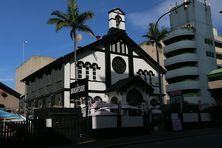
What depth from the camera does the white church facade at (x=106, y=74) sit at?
114 feet

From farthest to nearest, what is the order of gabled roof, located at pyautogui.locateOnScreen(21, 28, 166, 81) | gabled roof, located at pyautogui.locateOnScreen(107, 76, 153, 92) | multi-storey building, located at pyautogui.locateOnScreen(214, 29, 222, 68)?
1. multi-storey building, located at pyautogui.locateOnScreen(214, 29, 222, 68)
2. gabled roof, located at pyautogui.locateOnScreen(107, 76, 153, 92)
3. gabled roof, located at pyautogui.locateOnScreen(21, 28, 166, 81)

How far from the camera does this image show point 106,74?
3762 cm

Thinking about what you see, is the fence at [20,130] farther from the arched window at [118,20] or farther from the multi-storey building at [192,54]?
the multi-storey building at [192,54]

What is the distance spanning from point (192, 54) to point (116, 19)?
26779mm

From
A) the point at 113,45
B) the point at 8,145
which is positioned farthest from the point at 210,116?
the point at 8,145

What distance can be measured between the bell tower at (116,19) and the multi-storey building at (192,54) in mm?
24845

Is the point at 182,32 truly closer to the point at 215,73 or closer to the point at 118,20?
the point at 215,73

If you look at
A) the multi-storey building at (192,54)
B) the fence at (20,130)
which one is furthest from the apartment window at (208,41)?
the fence at (20,130)

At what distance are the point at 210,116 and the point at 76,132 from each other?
1733cm

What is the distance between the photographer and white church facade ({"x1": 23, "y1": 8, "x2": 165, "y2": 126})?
3488 cm

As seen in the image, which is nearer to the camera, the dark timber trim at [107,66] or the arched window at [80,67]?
the arched window at [80,67]

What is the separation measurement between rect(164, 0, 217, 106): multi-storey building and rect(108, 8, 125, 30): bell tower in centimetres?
2484

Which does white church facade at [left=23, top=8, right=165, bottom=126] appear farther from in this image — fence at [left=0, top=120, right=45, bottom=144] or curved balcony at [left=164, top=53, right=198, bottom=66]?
curved balcony at [left=164, top=53, right=198, bottom=66]

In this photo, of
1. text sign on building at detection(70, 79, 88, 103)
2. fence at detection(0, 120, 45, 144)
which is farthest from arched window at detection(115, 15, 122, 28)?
fence at detection(0, 120, 45, 144)
